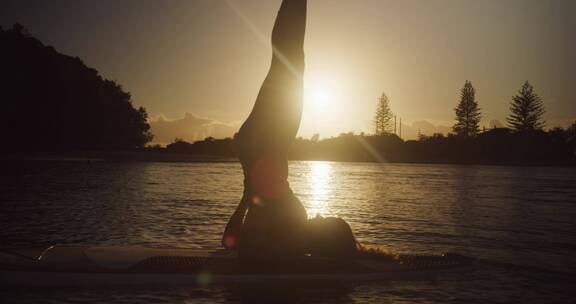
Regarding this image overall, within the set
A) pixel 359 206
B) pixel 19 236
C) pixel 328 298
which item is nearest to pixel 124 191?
pixel 359 206

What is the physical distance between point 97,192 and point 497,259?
81.8 ft

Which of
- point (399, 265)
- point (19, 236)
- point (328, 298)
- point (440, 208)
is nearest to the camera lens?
point (328, 298)

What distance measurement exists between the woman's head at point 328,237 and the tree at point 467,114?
Answer: 128740 millimetres

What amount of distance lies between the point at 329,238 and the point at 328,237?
28 mm

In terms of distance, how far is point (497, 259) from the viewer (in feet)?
42.0

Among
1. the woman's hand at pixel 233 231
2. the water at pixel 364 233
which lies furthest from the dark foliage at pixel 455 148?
the woman's hand at pixel 233 231

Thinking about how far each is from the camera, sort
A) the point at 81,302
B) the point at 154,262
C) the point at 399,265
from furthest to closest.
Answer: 1. the point at 399,265
2. the point at 154,262
3. the point at 81,302

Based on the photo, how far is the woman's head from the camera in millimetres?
10117

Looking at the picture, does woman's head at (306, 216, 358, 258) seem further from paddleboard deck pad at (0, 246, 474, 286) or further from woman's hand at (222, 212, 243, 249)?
woman's hand at (222, 212, 243, 249)

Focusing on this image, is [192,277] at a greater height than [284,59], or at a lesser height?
lesser

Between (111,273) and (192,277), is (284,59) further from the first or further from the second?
(111,273)

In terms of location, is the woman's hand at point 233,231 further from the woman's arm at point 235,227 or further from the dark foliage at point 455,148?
the dark foliage at point 455,148

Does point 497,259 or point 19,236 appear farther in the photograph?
point 19,236

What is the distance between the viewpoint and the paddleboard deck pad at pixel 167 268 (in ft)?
29.5
